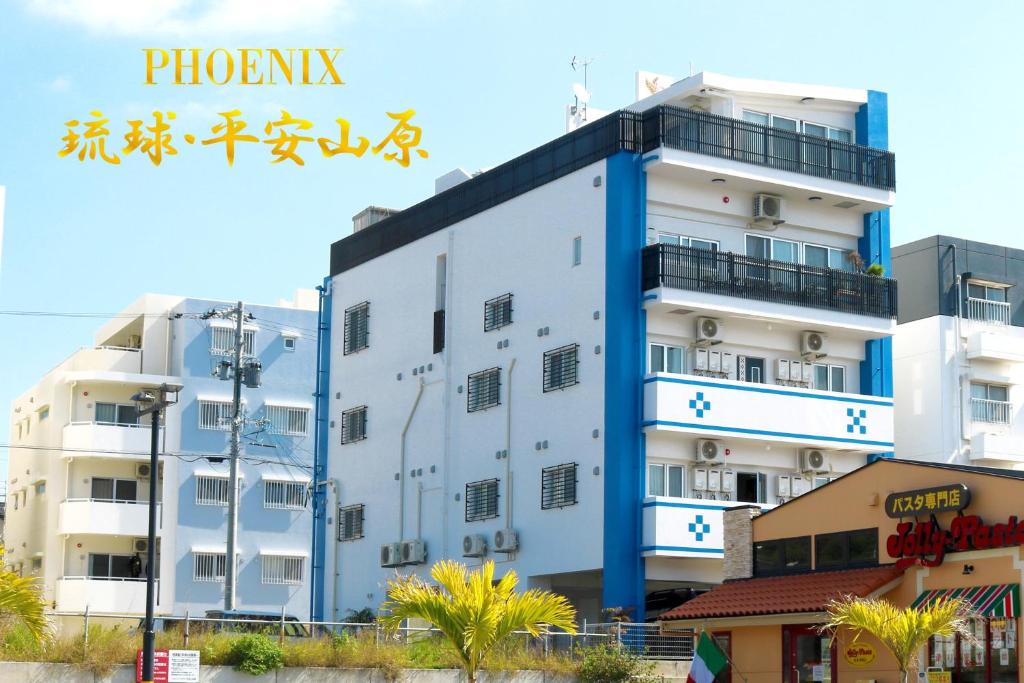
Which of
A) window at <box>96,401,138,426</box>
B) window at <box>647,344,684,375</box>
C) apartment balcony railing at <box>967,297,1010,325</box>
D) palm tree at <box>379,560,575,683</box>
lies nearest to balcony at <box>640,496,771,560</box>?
window at <box>647,344,684,375</box>

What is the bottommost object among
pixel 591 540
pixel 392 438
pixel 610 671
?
pixel 610 671

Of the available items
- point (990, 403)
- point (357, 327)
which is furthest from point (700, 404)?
point (357, 327)

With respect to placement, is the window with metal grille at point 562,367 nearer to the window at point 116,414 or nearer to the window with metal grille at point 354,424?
the window with metal grille at point 354,424

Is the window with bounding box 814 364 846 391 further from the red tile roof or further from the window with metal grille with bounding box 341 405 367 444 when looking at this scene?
the window with metal grille with bounding box 341 405 367 444

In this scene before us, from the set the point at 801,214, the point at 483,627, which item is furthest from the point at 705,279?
the point at 483,627

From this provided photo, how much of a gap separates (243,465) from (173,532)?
15.1 feet

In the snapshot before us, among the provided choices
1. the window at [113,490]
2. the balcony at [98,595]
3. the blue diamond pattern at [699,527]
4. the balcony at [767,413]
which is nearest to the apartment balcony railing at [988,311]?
the balcony at [767,413]

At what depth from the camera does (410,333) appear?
57406mm

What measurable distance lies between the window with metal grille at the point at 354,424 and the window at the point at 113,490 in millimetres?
16733

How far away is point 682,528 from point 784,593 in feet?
22.5

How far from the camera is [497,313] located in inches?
2082

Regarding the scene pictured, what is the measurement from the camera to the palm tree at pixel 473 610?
32625 mm

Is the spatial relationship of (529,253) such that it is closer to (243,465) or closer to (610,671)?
(610,671)

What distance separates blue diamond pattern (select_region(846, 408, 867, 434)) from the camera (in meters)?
50.2
